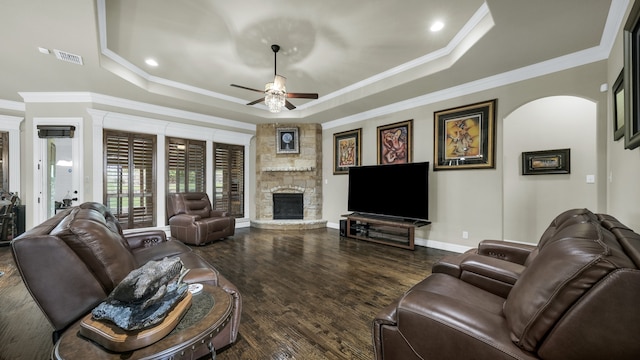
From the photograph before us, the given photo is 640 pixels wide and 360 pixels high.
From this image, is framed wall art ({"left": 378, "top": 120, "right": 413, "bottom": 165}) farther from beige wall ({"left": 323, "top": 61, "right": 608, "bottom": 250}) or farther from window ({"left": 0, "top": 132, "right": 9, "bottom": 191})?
window ({"left": 0, "top": 132, "right": 9, "bottom": 191})

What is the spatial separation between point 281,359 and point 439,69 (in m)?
3.87

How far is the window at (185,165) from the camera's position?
555cm

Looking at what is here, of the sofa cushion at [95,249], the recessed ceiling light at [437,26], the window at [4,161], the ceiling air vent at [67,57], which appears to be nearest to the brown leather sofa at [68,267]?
the sofa cushion at [95,249]

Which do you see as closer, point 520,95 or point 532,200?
point 520,95

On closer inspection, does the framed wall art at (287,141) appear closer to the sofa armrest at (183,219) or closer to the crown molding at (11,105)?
the sofa armrest at (183,219)

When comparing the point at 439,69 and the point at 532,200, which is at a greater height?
the point at 439,69

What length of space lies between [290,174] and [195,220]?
2579 mm

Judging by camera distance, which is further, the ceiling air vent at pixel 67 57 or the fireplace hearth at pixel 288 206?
the fireplace hearth at pixel 288 206

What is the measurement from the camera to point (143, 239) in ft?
9.35

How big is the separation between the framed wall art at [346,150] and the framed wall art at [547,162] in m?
3.10

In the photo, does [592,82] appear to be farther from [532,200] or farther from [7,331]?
[7,331]

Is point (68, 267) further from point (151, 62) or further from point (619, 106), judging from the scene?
point (619, 106)

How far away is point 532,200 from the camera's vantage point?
4.42 metres

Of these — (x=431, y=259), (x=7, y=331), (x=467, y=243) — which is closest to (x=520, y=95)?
(x=467, y=243)
